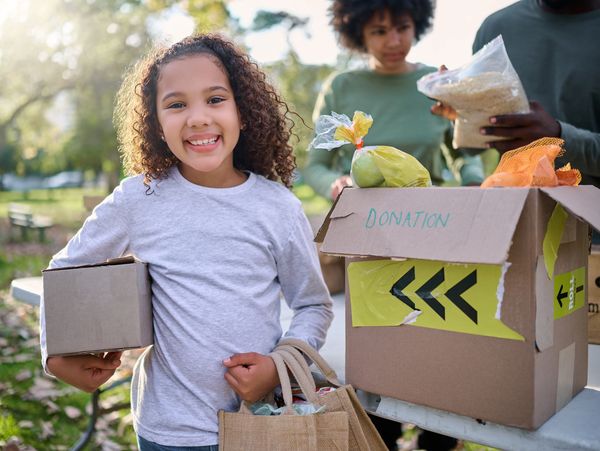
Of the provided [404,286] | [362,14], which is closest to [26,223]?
[362,14]

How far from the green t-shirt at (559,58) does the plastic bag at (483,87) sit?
0.34 meters

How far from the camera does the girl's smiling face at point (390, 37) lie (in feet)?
7.45

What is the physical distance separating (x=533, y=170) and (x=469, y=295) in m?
0.24

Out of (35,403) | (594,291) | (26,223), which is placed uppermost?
(594,291)

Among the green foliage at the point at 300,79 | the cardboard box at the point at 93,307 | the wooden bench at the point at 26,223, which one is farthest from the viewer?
the wooden bench at the point at 26,223

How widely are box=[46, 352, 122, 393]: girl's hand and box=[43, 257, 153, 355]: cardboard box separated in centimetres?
5

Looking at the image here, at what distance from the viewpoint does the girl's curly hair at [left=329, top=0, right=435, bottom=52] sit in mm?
2283

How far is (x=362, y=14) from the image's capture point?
233cm

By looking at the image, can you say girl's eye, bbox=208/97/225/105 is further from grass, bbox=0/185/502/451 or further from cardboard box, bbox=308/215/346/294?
grass, bbox=0/185/502/451

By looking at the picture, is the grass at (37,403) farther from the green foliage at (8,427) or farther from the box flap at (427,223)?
the box flap at (427,223)

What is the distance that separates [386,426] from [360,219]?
3.50 ft

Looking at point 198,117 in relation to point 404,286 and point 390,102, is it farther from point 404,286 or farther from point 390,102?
point 390,102

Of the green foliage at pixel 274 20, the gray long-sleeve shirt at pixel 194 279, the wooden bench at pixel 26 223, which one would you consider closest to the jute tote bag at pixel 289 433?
the gray long-sleeve shirt at pixel 194 279

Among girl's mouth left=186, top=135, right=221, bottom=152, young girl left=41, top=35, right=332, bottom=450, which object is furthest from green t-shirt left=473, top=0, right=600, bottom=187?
girl's mouth left=186, top=135, right=221, bottom=152
